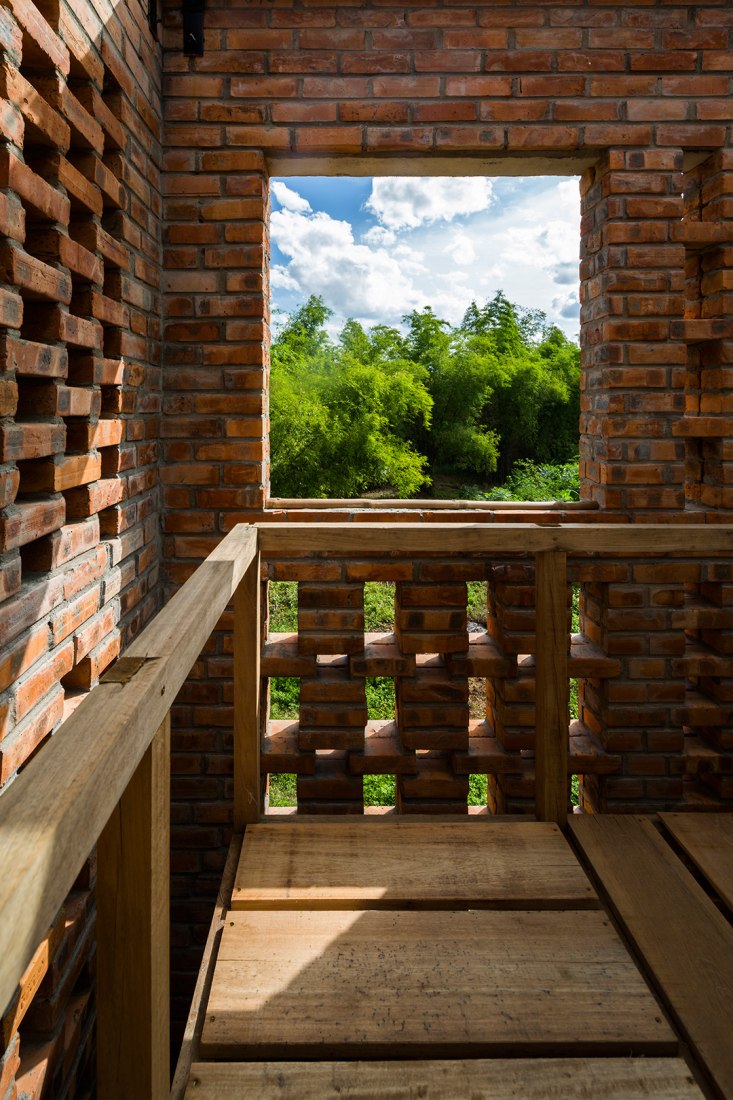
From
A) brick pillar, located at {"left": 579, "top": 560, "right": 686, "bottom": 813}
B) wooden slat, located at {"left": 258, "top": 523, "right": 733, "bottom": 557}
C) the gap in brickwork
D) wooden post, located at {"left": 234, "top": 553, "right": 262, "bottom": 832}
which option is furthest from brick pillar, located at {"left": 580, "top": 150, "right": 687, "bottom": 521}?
the gap in brickwork

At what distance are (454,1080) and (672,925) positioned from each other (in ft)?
2.03

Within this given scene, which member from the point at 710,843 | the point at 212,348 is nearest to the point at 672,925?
the point at 710,843

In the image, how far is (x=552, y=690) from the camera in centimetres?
208

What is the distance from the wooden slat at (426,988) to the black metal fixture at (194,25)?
232 centimetres

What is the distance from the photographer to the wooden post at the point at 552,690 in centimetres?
206

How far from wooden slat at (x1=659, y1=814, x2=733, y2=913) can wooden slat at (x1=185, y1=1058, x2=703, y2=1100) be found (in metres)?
0.56

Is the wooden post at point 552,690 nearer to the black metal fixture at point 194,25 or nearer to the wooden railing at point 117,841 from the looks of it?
the wooden railing at point 117,841

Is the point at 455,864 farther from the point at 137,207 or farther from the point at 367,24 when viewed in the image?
the point at 367,24

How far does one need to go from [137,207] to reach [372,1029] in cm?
199

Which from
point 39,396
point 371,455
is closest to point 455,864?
point 39,396

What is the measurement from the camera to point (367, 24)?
2408 mm

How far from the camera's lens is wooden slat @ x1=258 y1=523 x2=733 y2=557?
2.03 metres

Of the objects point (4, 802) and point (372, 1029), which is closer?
point (4, 802)

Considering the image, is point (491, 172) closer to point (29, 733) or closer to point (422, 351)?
point (29, 733)
